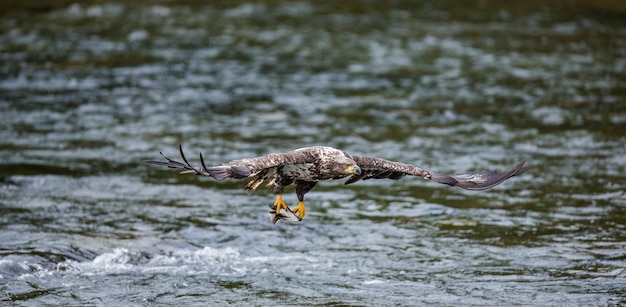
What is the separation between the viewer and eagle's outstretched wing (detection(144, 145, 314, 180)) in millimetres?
7871

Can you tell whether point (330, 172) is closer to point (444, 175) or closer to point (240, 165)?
point (444, 175)

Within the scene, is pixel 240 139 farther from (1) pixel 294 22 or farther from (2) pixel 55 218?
(1) pixel 294 22

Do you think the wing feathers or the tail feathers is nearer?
the wing feathers

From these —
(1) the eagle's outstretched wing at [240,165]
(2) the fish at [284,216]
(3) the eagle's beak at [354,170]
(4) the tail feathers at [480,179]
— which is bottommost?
(2) the fish at [284,216]

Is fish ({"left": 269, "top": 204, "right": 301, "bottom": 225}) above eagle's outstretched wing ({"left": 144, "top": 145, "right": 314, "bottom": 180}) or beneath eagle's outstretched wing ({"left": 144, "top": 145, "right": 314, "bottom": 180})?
beneath

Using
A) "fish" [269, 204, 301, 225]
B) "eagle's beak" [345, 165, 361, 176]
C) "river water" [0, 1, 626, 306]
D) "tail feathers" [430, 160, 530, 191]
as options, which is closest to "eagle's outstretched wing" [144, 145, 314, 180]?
"eagle's beak" [345, 165, 361, 176]

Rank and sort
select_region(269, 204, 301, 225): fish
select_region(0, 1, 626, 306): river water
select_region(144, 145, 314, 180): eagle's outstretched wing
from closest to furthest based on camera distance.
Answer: select_region(144, 145, 314, 180): eagle's outstretched wing, select_region(269, 204, 301, 225): fish, select_region(0, 1, 626, 306): river water

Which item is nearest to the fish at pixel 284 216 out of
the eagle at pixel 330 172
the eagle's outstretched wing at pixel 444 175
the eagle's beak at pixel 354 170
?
the eagle at pixel 330 172

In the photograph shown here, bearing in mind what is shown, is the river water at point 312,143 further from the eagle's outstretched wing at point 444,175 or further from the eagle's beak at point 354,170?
the eagle's beak at point 354,170

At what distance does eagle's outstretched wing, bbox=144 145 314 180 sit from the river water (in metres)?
1.92

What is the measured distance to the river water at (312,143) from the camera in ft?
36.7

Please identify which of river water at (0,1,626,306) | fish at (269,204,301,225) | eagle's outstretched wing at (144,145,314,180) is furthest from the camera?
river water at (0,1,626,306)

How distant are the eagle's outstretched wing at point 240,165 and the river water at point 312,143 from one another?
1.92 meters

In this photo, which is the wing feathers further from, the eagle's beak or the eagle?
the eagle's beak
